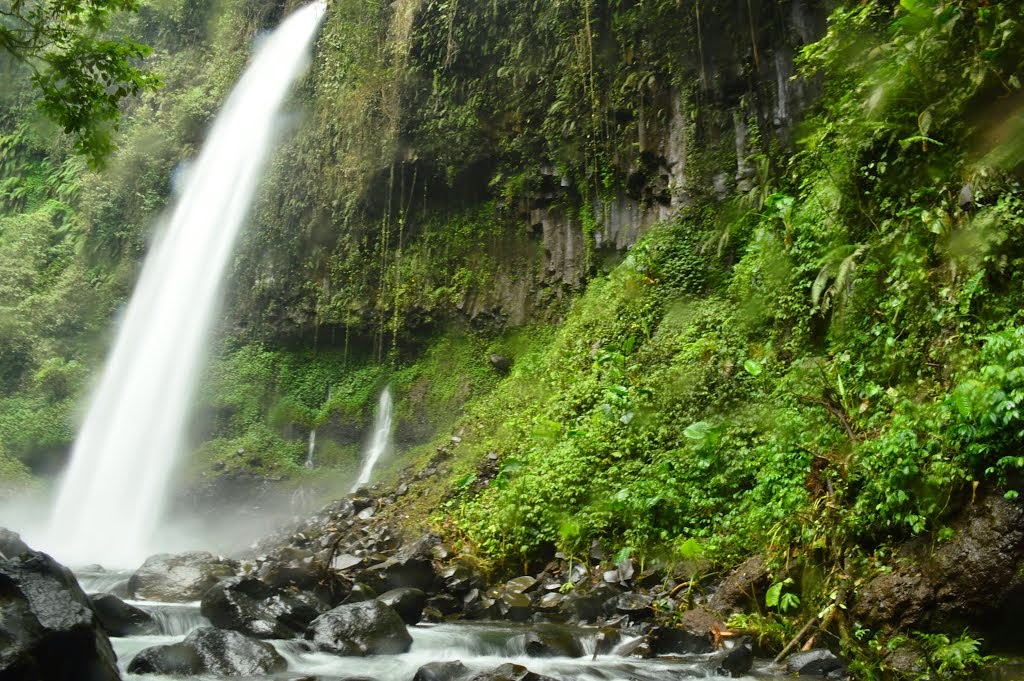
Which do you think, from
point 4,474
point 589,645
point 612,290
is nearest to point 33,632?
point 589,645

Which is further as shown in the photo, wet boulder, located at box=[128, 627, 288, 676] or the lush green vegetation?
the lush green vegetation

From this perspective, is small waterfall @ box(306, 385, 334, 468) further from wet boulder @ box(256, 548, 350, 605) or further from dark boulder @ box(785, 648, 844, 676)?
dark boulder @ box(785, 648, 844, 676)

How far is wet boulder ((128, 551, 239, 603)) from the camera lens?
930 centimetres

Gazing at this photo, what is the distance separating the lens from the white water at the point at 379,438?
52.6 feet

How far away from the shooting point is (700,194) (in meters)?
12.6

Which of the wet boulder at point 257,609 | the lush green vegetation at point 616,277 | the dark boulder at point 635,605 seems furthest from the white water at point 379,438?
the dark boulder at point 635,605

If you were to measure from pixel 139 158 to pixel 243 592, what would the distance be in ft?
61.3

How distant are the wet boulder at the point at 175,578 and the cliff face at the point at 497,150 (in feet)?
24.8

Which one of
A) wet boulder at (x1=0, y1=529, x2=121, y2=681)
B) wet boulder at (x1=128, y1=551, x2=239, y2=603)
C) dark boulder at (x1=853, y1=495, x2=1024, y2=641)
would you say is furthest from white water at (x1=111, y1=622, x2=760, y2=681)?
wet boulder at (x1=128, y1=551, x2=239, y2=603)

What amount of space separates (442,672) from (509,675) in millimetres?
637

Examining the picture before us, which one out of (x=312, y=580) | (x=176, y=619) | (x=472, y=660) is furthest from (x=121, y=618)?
(x=472, y=660)

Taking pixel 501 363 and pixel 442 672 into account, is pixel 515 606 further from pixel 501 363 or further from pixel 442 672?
pixel 501 363

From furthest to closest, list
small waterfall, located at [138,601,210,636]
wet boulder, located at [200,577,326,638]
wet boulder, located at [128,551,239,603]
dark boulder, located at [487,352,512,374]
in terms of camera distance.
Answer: dark boulder, located at [487,352,512,374] < wet boulder, located at [128,551,239,603] < small waterfall, located at [138,601,210,636] < wet boulder, located at [200,577,326,638]

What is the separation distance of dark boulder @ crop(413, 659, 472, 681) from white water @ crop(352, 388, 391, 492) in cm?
987
